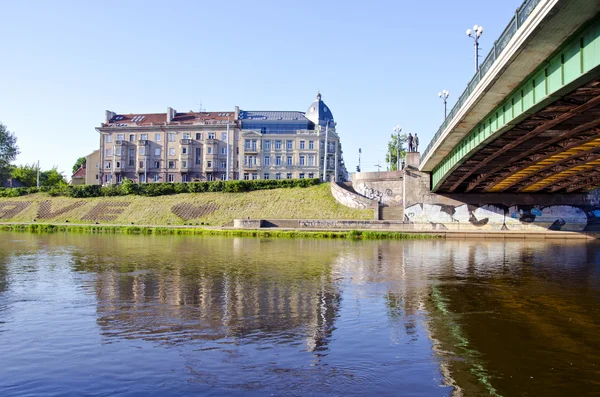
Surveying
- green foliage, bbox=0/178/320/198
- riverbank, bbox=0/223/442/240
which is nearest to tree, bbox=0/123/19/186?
green foliage, bbox=0/178/320/198

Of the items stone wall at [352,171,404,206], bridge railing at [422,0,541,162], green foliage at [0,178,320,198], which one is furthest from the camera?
green foliage at [0,178,320,198]

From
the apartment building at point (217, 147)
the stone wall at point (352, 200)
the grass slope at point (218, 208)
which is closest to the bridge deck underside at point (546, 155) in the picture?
the stone wall at point (352, 200)

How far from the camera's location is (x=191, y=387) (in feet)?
30.1

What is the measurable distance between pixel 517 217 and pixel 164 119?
6945 cm

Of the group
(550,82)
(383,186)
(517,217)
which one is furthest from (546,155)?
(383,186)

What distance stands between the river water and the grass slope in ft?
113

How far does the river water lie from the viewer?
31.3 feet

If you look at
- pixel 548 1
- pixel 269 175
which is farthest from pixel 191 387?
pixel 269 175

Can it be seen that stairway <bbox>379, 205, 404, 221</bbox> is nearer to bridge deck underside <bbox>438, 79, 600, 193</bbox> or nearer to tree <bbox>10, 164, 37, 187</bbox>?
bridge deck underside <bbox>438, 79, 600, 193</bbox>

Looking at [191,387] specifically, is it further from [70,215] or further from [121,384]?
[70,215]

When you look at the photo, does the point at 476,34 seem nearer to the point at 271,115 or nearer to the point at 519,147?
the point at 519,147

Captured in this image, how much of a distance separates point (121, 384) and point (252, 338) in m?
3.70

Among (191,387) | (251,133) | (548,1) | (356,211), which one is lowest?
(191,387)

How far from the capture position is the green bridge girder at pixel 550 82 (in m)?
15.2
